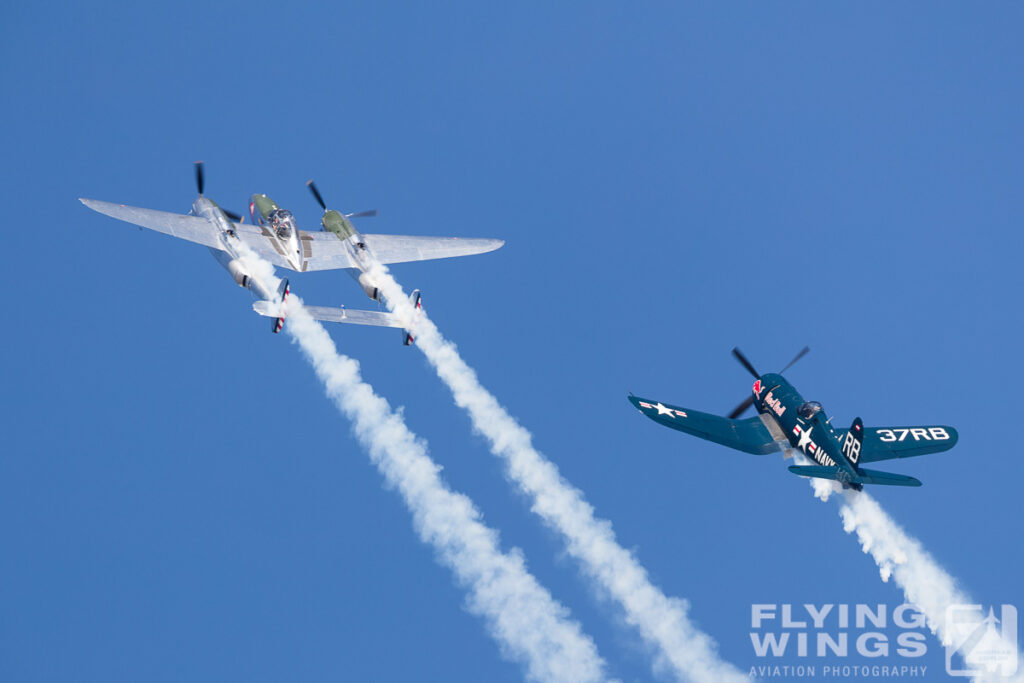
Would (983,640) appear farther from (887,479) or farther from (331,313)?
(331,313)

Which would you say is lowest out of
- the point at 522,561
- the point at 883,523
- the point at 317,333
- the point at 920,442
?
the point at 522,561

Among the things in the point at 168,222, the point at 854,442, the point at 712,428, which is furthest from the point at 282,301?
the point at 854,442

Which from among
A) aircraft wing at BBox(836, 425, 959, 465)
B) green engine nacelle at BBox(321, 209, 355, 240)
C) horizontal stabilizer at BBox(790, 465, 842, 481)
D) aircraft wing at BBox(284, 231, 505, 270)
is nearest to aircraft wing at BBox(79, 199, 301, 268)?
aircraft wing at BBox(284, 231, 505, 270)

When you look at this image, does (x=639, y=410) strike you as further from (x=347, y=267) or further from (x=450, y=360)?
(x=347, y=267)

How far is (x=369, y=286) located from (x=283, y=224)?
6.58 meters

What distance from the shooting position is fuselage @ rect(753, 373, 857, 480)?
8088 centimetres

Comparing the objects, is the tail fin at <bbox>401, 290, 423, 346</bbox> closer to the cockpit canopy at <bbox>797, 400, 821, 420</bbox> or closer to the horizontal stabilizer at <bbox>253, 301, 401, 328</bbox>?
the horizontal stabilizer at <bbox>253, 301, 401, 328</bbox>

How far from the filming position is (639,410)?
83.7 metres

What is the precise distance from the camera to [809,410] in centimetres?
8244

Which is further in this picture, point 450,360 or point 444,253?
point 444,253

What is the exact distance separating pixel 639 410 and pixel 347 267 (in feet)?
69.1

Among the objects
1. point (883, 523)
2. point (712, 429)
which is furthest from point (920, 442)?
point (712, 429)

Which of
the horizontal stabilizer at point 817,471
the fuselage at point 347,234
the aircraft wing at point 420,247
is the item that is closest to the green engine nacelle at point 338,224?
the fuselage at point 347,234

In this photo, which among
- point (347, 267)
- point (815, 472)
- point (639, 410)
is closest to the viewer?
point (815, 472)
